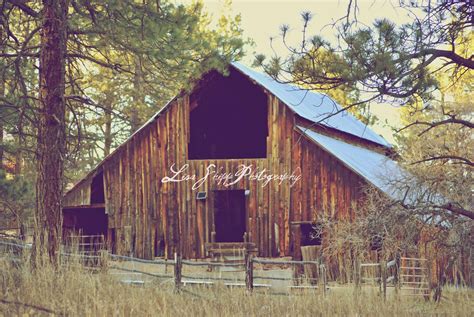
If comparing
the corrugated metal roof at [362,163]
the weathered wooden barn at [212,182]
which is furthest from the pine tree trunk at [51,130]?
the weathered wooden barn at [212,182]

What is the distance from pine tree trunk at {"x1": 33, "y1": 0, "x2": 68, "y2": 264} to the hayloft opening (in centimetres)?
1200

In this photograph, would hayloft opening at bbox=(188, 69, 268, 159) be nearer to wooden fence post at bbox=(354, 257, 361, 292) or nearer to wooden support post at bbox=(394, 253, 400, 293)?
wooden support post at bbox=(394, 253, 400, 293)

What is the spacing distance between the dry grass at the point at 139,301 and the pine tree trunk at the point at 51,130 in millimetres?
781

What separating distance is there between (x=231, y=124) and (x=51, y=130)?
52.5 ft

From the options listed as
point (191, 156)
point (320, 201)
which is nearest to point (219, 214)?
point (191, 156)

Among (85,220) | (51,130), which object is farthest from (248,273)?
(85,220)

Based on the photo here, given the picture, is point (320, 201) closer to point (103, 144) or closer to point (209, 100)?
point (209, 100)

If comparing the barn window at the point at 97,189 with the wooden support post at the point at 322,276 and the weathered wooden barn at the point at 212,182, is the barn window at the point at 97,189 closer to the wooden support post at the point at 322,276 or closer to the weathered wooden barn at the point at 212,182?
the weathered wooden barn at the point at 212,182

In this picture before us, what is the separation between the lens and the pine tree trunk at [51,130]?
1066 centimetres

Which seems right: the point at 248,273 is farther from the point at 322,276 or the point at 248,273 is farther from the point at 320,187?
the point at 320,187

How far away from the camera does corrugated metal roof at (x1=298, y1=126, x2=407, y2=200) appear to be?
59.4ft

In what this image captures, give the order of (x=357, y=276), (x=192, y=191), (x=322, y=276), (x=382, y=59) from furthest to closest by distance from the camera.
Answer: (x=192, y=191) < (x=322, y=276) < (x=357, y=276) < (x=382, y=59)

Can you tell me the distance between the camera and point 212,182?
20.9 metres

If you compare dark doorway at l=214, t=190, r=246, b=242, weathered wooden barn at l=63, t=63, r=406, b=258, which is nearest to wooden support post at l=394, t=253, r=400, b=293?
weathered wooden barn at l=63, t=63, r=406, b=258
